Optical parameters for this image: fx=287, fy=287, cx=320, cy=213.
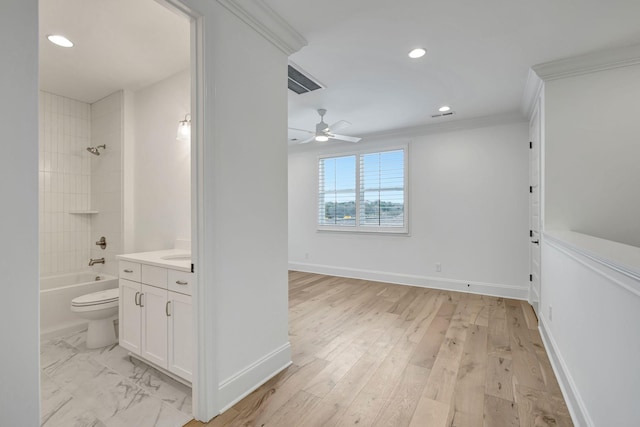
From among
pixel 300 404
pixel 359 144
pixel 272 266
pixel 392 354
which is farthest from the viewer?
pixel 359 144

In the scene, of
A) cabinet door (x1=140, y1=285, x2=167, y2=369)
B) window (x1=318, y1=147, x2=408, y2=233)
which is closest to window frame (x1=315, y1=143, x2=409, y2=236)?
window (x1=318, y1=147, x2=408, y2=233)

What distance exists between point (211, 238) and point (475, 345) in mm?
2560

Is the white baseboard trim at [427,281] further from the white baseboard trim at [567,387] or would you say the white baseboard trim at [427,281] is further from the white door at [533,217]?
the white baseboard trim at [567,387]

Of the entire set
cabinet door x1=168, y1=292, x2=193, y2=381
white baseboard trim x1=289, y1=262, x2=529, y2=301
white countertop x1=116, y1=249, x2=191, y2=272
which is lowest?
white baseboard trim x1=289, y1=262, x2=529, y2=301

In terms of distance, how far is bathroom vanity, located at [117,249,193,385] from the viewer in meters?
1.95

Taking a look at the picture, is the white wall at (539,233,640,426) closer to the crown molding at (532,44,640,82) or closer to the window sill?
the crown molding at (532,44,640,82)

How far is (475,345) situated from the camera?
2.69 m

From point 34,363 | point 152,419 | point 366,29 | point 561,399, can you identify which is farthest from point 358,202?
point 34,363

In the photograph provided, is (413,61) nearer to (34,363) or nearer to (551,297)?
(551,297)

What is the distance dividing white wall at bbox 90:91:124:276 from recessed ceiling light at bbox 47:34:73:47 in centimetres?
91

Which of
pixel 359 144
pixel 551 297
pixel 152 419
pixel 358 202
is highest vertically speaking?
pixel 359 144

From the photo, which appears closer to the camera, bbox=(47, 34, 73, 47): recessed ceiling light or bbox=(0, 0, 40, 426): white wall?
bbox=(0, 0, 40, 426): white wall

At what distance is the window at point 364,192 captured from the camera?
16.2 feet

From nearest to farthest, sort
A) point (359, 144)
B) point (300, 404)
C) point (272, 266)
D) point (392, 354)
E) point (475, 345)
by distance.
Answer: point (300, 404)
point (272, 266)
point (392, 354)
point (475, 345)
point (359, 144)
